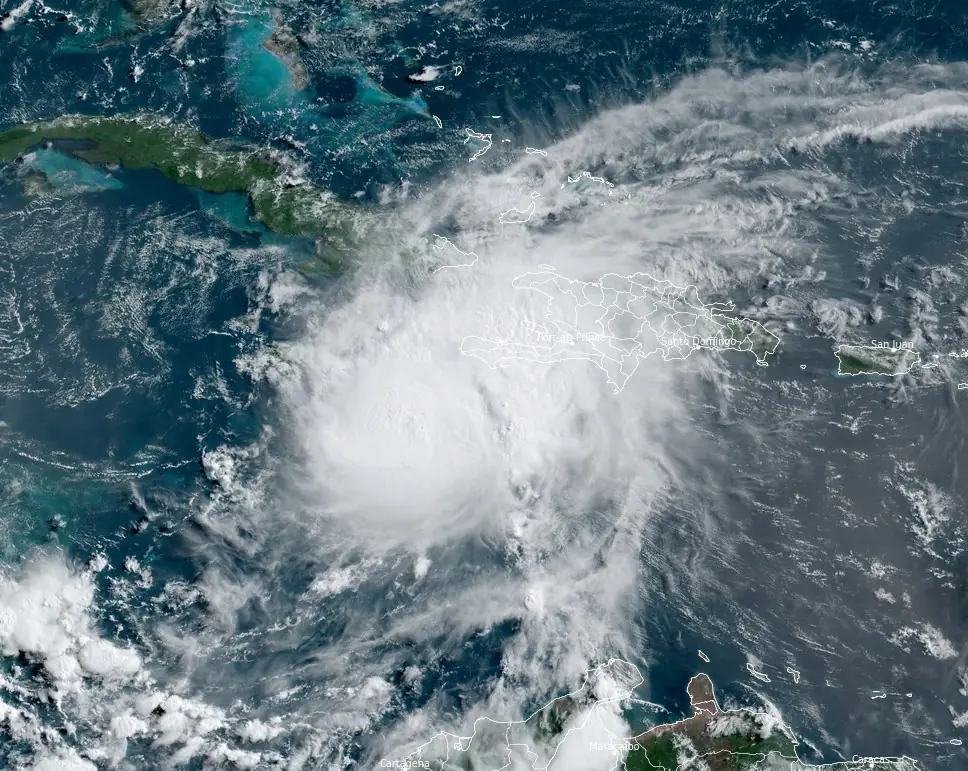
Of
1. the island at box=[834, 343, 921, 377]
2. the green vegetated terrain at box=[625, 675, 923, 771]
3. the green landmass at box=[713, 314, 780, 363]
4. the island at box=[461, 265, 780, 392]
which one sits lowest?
the green vegetated terrain at box=[625, 675, 923, 771]

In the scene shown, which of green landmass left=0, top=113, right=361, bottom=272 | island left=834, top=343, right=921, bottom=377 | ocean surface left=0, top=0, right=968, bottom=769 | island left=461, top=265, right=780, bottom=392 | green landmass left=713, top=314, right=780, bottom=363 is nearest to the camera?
ocean surface left=0, top=0, right=968, bottom=769

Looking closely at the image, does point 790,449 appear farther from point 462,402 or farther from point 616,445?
point 462,402

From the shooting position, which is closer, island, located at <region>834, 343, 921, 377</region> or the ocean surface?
the ocean surface

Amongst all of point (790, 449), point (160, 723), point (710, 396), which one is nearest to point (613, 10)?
point (710, 396)

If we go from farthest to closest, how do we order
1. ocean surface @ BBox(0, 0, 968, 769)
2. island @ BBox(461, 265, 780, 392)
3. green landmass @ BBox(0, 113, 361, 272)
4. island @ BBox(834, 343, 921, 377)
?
green landmass @ BBox(0, 113, 361, 272), island @ BBox(461, 265, 780, 392), island @ BBox(834, 343, 921, 377), ocean surface @ BBox(0, 0, 968, 769)

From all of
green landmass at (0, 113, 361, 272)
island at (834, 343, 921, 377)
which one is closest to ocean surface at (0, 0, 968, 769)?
island at (834, 343, 921, 377)

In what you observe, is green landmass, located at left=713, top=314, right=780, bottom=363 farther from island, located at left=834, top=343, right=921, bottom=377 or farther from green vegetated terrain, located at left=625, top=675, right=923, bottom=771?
green vegetated terrain, located at left=625, top=675, right=923, bottom=771

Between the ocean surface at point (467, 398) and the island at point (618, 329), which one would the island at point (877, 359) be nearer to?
the ocean surface at point (467, 398)
